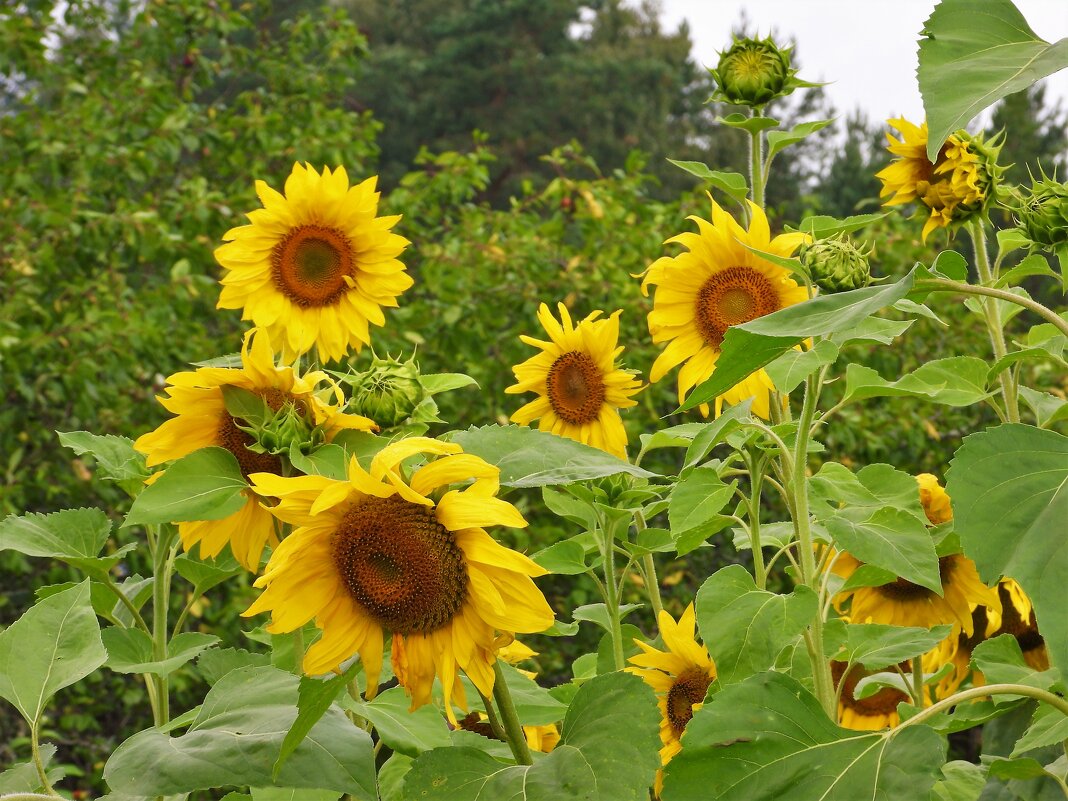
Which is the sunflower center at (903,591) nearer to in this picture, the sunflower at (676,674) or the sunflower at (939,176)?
the sunflower at (676,674)

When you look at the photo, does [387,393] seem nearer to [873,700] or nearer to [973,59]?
[973,59]

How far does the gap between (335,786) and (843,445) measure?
10.6ft

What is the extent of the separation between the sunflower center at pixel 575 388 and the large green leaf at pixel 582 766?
0.55 metres

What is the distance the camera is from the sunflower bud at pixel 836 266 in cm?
86

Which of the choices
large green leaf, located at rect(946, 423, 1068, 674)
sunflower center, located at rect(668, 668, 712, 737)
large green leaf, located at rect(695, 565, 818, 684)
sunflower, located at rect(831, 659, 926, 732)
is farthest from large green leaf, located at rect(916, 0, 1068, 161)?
sunflower, located at rect(831, 659, 926, 732)

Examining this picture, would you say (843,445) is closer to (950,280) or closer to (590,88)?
(950,280)

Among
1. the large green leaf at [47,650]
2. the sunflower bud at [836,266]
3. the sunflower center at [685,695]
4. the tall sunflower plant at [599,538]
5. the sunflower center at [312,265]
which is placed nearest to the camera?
the tall sunflower plant at [599,538]

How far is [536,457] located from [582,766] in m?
0.16

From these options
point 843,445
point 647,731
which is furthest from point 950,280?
point 843,445

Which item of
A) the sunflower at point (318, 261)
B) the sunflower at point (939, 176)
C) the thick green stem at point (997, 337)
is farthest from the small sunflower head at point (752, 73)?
the sunflower at point (318, 261)

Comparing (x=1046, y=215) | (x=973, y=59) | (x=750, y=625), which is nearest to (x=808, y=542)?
(x=750, y=625)

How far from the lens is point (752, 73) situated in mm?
1162

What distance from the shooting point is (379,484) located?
625 millimetres

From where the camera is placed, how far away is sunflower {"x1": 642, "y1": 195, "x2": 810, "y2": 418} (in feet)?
3.40
